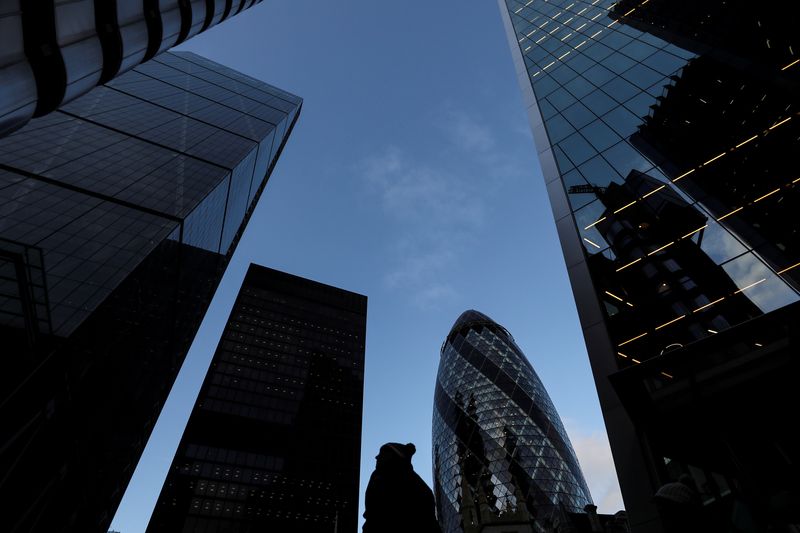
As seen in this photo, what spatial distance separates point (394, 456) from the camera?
4.43 metres

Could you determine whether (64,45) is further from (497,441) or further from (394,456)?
(497,441)

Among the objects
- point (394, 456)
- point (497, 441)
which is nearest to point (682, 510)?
point (394, 456)

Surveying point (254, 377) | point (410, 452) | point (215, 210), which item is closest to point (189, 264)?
point (215, 210)

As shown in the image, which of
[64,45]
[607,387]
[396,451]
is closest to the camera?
[396,451]

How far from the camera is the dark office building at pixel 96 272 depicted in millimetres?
14750

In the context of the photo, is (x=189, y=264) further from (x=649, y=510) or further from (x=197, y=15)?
(x=649, y=510)

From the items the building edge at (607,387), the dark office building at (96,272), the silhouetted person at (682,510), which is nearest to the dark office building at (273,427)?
the dark office building at (96,272)

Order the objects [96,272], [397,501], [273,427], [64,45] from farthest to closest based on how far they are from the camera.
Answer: [273,427] → [96,272] → [64,45] → [397,501]

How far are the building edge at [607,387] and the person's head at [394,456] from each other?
711 centimetres

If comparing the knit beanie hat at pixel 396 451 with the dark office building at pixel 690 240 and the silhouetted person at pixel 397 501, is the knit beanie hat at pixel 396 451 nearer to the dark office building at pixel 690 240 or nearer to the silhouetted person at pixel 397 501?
the silhouetted person at pixel 397 501

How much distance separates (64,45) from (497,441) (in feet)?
278

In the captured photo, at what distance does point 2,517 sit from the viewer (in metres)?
13.6

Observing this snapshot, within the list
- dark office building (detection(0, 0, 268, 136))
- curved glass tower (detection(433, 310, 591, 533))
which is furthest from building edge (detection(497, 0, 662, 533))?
curved glass tower (detection(433, 310, 591, 533))

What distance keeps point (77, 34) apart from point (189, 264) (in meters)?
24.8
